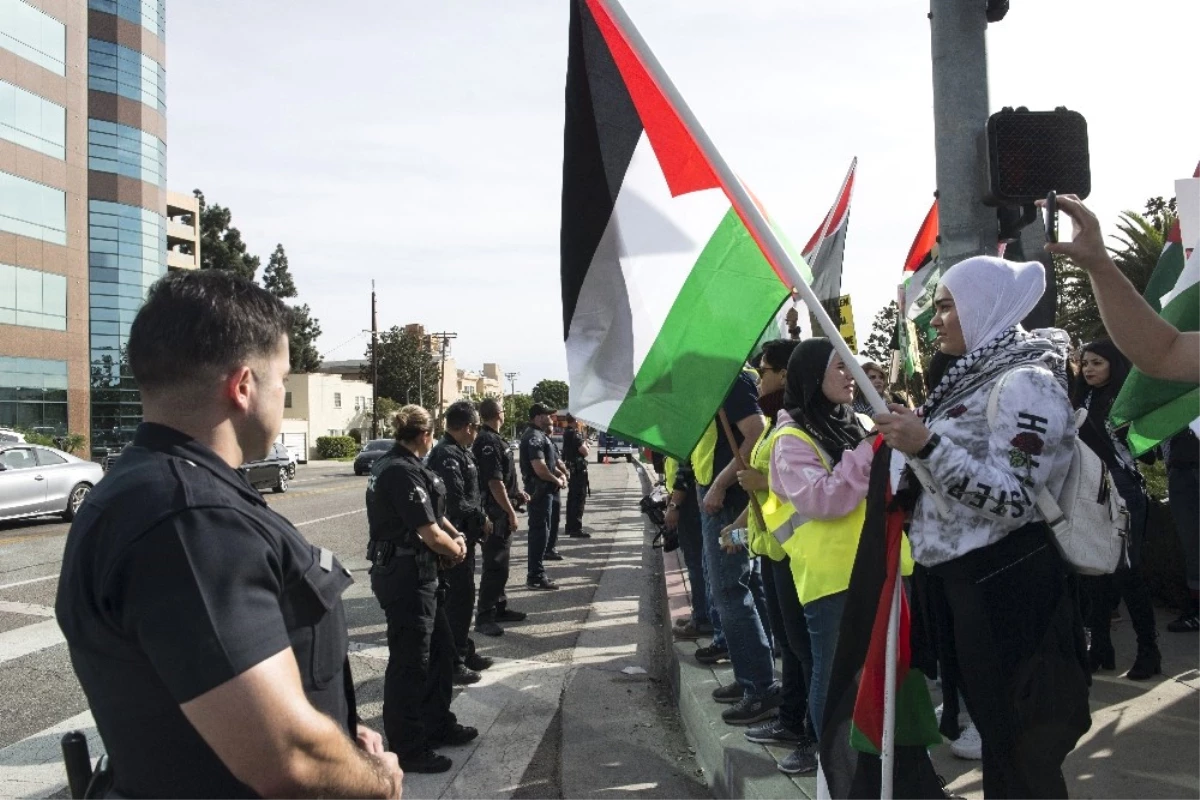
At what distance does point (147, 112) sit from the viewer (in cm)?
4934

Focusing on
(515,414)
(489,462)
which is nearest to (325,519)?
(489,462)

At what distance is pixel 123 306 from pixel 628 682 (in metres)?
48.2

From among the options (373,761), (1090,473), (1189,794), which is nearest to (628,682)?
(1189,794)

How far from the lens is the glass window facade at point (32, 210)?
38.1 metres

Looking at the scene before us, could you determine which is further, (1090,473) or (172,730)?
(1090,473)

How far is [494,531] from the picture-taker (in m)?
8.33

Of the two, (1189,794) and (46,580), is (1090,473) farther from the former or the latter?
(46,580)

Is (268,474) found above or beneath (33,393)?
beneath

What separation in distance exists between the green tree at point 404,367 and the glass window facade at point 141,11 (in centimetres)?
3674

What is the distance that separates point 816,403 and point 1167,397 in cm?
163

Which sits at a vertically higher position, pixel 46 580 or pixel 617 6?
pixel 617 6

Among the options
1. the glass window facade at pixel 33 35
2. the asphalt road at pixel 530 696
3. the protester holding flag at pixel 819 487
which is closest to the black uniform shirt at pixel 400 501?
the asphalt road at pixel 530 696

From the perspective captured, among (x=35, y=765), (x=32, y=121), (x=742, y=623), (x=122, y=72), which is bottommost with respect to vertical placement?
(x=35, y=765)

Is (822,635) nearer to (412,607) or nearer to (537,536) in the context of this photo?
(412,607)
